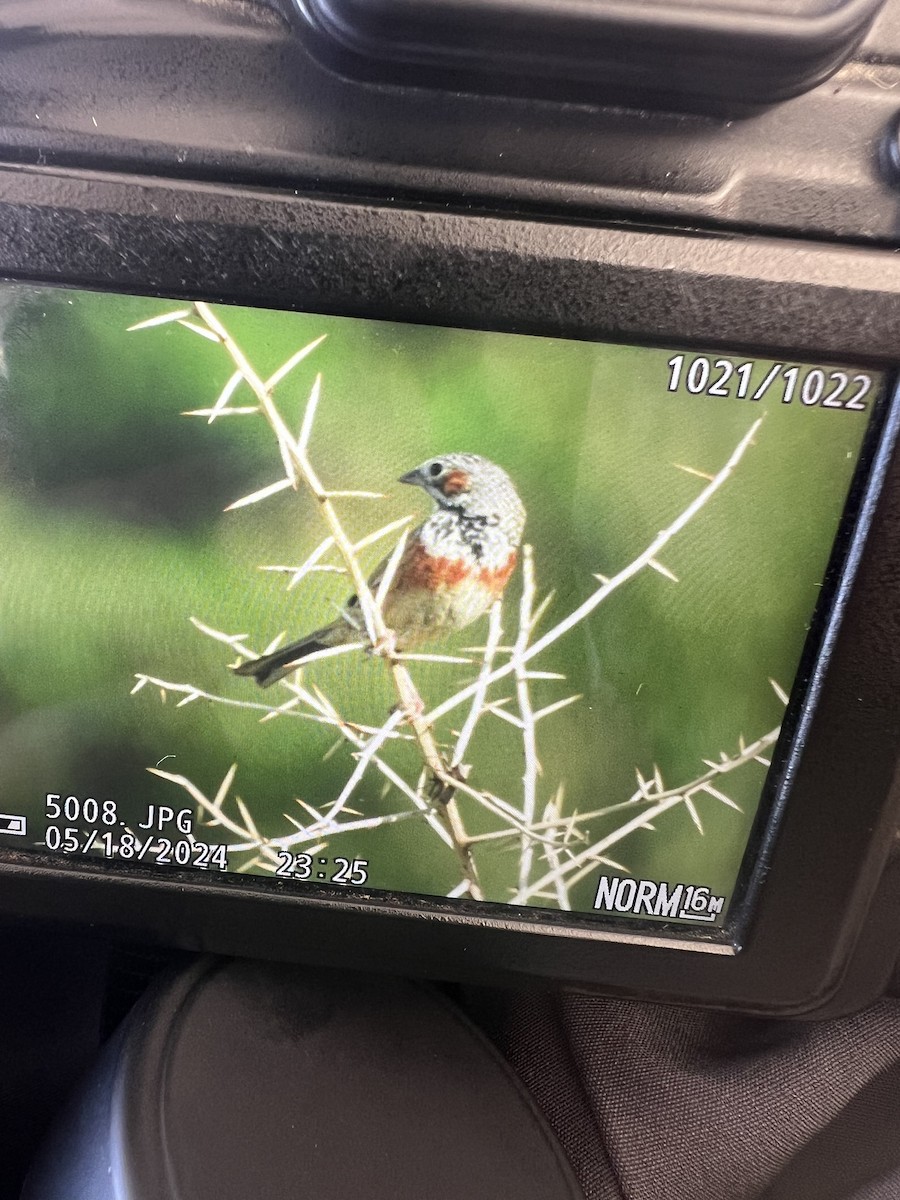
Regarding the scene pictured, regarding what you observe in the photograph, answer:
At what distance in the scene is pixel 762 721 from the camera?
1.33ft

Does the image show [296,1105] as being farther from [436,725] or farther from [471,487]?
[471,487]

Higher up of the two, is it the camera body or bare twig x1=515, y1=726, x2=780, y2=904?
the camera body

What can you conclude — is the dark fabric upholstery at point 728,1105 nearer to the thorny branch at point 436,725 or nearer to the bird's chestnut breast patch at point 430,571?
the thorny branch at point 436,725

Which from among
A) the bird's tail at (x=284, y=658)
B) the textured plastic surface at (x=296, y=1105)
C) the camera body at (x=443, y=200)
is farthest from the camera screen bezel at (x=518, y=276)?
the textured plastic surface at (x=296, y=1105)

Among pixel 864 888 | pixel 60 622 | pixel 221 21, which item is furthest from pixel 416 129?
pixel 864 888

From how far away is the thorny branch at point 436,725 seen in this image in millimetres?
378

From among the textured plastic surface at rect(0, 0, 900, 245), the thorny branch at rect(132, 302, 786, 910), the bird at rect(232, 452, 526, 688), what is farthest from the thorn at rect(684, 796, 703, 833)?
the textured plastic surface at rect(0, 0, 900, 245)

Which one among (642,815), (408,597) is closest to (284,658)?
(408,597)

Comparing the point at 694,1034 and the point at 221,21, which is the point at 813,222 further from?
the point at 694,1034

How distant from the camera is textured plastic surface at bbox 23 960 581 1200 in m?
0.38

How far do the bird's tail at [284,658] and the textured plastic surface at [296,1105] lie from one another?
0.53 ft

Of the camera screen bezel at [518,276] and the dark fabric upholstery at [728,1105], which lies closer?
the camera screen bezel at [518,276]

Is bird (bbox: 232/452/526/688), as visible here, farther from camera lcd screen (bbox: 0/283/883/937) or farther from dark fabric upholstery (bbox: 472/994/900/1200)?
dark fabric upholstery (bbox: 472/994/900/1200)

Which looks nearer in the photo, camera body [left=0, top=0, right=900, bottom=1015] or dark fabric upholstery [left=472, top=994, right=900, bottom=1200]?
camera body [left=0, top=0, right=900, bottom=1015]
